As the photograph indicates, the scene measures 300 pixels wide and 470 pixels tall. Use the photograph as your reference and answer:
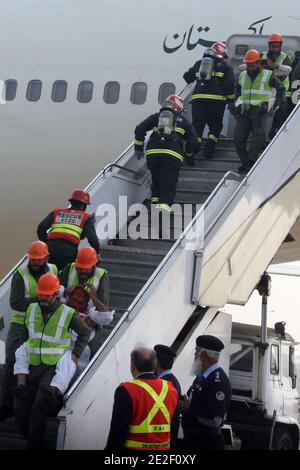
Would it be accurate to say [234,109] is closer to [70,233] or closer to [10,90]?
[70,233]

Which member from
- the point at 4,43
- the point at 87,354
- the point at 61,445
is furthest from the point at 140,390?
the point at 4,43

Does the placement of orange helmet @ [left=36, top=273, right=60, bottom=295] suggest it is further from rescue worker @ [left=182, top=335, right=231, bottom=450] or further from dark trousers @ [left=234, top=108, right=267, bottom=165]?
dark trousers @ [left=234, top=108, right=267, bottom=165]

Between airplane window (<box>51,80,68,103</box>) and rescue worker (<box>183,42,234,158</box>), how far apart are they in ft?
9.52

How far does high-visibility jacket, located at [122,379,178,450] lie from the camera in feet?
18.0

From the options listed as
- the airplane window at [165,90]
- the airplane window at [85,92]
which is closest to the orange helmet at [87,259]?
the airplane window at [165,90]

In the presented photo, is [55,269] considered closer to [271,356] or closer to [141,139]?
[141,139]

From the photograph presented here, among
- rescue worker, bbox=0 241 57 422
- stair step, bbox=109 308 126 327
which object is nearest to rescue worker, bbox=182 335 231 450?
stair step, bbox=109 308 126 327

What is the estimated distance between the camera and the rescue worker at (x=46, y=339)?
6.75 m

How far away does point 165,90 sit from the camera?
1220 centimetres

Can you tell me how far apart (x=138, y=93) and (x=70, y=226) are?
4.62 metres

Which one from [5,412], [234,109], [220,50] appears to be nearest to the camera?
[5,412]

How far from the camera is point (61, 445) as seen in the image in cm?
647

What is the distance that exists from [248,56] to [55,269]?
3539mm

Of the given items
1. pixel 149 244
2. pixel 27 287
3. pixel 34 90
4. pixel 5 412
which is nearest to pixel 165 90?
pixel 34 90
